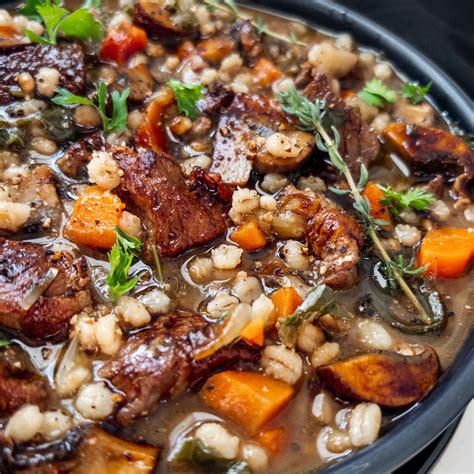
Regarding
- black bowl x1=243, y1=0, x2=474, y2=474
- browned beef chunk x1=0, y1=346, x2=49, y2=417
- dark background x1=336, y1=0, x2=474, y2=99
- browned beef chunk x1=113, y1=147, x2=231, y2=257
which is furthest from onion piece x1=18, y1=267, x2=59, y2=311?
dark background x1=336, y1=0, x2=474, y2=99

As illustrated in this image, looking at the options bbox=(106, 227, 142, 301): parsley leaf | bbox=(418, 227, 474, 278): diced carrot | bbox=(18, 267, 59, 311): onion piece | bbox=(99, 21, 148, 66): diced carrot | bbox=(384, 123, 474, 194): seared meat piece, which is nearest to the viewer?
bbox=(18, 267, 59, 311): onion piece

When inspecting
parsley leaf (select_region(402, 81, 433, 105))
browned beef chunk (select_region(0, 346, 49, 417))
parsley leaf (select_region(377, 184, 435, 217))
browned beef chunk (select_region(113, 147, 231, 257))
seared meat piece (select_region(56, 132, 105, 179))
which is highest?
parsley leaf (select_region(402, 81, 433, 105))

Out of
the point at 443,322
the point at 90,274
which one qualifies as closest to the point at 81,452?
the point at 90,274

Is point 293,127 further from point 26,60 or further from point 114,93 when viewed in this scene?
point 26,60

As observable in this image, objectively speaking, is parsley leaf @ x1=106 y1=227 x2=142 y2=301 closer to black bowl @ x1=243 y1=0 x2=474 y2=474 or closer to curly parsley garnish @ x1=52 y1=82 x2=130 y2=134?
curly parsley garnish @ x1=52 y1=82 x2=130 y2=134

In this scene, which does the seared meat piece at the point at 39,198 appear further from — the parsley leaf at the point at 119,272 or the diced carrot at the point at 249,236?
the diced carrot at the point at 249,236

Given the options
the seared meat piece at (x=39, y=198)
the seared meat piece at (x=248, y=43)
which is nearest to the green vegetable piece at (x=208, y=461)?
the seared meat piece at (x=39, y=198)
